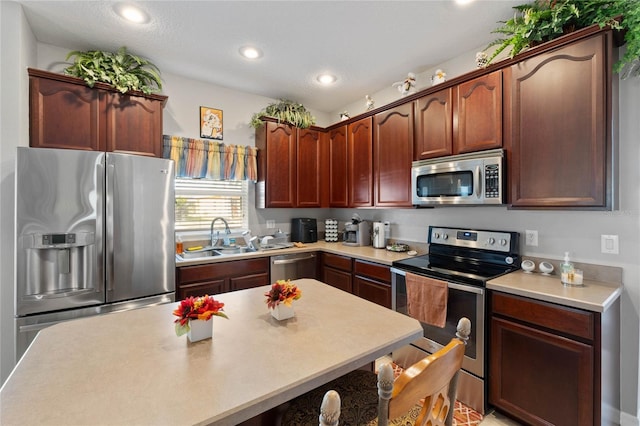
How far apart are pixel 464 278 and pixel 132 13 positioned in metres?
3.07

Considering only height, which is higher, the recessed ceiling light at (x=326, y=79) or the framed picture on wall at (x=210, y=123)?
the recessed ceiling light at (x=326, y=79)

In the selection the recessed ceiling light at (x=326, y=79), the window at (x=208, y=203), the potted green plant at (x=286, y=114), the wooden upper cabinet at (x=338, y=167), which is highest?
the recessed ceiling light at (x=326, y=79)

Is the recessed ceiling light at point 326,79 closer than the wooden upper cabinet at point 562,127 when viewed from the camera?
No

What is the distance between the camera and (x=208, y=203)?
10.8ft

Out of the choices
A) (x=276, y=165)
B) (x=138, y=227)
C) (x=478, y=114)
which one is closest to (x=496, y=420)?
(x=478, y=114)

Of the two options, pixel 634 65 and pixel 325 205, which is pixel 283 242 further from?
pixel 634 65

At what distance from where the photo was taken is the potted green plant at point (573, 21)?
5.09ft

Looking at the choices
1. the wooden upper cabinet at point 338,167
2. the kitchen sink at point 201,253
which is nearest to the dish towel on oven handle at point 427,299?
the wooden upper cabinet at point 338,167

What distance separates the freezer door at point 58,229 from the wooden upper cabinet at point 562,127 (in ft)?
9.95

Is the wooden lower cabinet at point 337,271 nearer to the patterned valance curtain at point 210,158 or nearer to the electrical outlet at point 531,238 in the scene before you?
the patterned valance curtain at point 210,158

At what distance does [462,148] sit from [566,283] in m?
1.18

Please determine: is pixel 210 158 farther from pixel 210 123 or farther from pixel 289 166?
pixel 289 166

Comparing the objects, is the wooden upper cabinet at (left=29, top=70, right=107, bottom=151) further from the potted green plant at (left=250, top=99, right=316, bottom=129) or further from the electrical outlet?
the electrical outlet

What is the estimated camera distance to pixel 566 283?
1.80 metres
